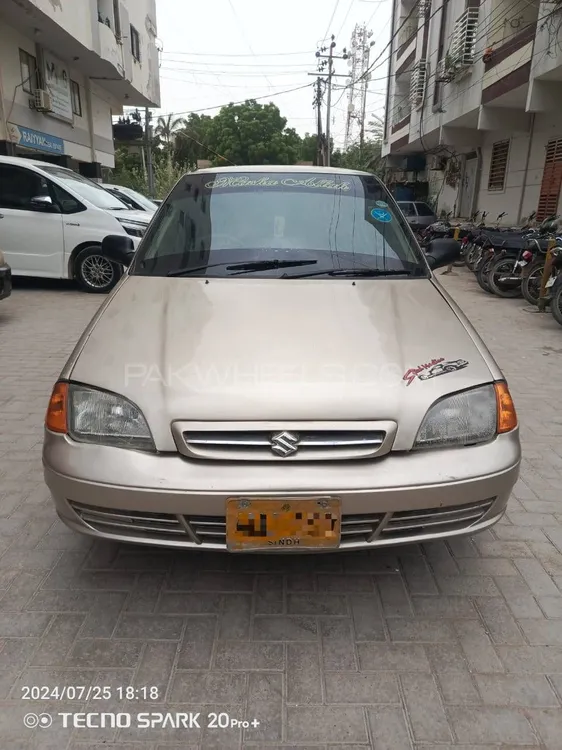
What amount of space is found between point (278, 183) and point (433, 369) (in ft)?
5.60

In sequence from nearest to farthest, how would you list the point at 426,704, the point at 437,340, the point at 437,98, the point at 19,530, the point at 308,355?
the point at 426,704, the point at 308,355, the point at 437,340, the point at 19,530, the point at 437,98

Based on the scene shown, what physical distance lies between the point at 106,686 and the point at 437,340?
1.71 m

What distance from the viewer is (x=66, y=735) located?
1638 millimetres

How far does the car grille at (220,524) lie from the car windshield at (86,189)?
7.07 meters

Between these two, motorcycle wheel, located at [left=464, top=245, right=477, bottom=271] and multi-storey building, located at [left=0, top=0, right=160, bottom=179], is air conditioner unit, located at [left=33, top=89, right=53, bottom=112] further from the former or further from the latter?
motorcycle wheel, located at [left=464, top=245, right=477, bottom=271]

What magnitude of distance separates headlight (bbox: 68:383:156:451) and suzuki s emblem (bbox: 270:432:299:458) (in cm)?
41

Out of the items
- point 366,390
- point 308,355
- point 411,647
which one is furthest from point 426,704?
point 308,355

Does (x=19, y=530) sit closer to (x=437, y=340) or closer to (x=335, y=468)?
(x=335, y=468)

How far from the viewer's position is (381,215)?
3135 mm

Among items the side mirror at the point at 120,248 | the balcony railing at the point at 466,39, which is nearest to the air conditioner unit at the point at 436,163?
the balcony railing at the point at 466,39

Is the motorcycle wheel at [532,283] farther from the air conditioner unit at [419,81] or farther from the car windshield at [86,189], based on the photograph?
the air conditioner unit at [419,81]

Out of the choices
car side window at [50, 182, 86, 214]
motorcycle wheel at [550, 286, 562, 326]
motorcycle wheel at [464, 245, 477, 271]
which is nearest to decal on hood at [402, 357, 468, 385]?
motorcycle wheel at [550, 286, 562, 326]

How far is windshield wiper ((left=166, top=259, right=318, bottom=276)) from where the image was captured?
2.74 metres

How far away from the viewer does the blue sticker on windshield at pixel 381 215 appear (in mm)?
3104
